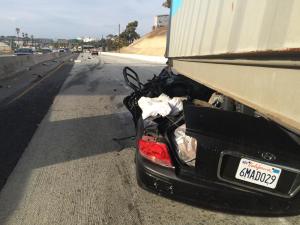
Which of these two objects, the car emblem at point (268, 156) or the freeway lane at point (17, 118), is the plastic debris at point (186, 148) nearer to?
the car emblem at point (268, 156)

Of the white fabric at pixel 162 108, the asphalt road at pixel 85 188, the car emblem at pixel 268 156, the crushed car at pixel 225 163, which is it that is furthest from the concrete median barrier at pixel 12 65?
the car emblem at pixel 268 156

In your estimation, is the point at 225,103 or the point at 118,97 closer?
the point at 225,103

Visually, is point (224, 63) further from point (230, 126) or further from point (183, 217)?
point (183, 217)

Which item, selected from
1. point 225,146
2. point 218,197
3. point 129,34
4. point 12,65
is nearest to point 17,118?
point 218,197

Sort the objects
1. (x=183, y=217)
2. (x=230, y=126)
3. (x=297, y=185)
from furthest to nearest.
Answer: (x=183, y=217) < (x=230, y=126) < (x=297, y=185)

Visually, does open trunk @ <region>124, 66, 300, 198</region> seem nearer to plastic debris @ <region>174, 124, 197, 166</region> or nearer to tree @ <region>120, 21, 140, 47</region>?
plastic debris @ <region>174, 124, 197, 166</region>

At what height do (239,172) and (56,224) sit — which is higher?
(239,172)

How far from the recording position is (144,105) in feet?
16.5

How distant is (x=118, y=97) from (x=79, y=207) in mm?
8973

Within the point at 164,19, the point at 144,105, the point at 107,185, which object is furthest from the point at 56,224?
the point at 164,19

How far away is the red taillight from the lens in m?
3.97

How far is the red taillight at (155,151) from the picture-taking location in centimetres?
397

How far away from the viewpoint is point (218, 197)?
3.77 meters

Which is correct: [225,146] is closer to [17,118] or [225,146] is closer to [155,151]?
[155,151]
